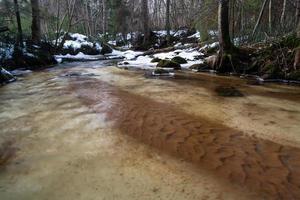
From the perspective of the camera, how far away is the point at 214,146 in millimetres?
4406

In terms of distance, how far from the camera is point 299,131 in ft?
16.1

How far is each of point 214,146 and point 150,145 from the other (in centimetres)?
89

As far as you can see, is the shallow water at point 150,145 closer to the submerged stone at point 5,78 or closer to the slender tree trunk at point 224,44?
the submerged stone at point 5,78

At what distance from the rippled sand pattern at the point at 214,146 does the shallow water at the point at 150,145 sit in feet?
0.04

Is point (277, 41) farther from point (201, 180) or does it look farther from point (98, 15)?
point (98, 15)

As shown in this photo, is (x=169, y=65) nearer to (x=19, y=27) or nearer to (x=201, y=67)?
(x=201, y=67)

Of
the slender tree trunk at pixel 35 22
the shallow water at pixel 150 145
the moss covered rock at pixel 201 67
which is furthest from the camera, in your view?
the slender tree trunk at pixel 35 22

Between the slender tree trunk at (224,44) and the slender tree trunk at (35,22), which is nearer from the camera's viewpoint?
the slender tree trunk at (224,44)

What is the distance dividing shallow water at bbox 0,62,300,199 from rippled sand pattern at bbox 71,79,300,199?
0.5 inches

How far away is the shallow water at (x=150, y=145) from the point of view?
11.0 ft

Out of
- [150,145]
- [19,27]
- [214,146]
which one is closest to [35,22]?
[19,27]

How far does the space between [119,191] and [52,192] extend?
27.1 inches

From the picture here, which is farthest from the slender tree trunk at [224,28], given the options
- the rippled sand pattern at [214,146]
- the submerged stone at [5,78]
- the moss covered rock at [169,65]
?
the submerged stone at [5,78]

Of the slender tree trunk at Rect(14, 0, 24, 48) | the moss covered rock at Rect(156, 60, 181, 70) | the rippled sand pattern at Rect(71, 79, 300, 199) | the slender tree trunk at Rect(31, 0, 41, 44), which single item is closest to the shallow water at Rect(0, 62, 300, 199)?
the rippled sand pattern at Rect(71, 79, 300, 199)
